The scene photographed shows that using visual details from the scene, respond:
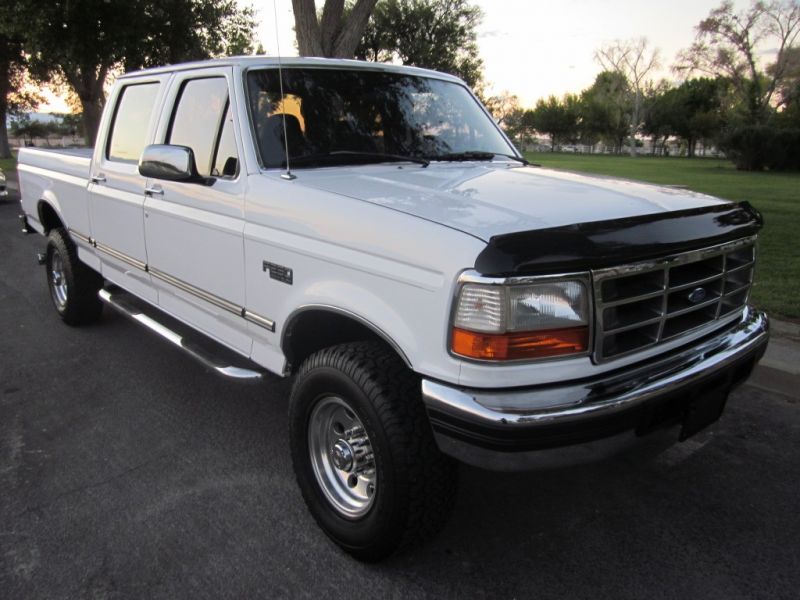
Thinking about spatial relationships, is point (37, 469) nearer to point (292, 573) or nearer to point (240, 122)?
point (292, 573)

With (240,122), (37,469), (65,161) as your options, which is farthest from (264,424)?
(65,161)

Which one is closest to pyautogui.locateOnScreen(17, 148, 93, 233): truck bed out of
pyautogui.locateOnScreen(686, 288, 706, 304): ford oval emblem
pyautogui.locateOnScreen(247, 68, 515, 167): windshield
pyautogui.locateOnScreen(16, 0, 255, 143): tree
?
pyautogui.locateOnScreen(247, 68, 515, 167): windshield

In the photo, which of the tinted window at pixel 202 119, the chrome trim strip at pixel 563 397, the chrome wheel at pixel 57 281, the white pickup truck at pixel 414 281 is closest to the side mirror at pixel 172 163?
the white pickup truck at pixel 414 281

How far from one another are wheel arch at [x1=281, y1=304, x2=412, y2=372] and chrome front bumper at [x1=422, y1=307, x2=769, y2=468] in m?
0.55

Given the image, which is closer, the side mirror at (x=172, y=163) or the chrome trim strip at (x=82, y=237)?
the side mirror at (x=172, y=163)

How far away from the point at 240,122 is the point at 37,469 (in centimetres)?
210

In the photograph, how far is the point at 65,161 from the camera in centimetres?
527

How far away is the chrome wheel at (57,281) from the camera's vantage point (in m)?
5.68

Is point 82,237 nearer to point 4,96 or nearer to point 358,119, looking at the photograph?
point 358,119

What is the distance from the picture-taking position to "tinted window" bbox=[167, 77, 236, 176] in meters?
3.33

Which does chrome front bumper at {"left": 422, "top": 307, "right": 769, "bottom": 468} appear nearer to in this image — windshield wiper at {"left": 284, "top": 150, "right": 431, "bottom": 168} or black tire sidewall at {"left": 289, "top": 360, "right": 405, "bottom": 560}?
black tire sidewall at {"left": 289, "top": 360, "right": 405, "bottom": 560}

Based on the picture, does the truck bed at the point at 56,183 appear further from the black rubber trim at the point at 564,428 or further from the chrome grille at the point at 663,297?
the chrome grille at the point at 663,297

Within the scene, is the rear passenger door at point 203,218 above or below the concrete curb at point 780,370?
above

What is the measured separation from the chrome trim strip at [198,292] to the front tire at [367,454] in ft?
2.40
